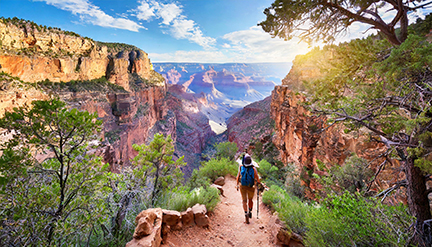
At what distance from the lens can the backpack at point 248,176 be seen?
5.32 metres

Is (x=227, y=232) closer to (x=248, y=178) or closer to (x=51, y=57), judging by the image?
(x=248, y=178)

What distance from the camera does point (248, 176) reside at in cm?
534

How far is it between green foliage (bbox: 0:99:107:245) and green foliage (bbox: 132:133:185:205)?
96.0 inches

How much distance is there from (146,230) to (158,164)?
2957mm

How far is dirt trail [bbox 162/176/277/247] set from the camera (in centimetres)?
424

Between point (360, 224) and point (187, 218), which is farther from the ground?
point (360, 224)

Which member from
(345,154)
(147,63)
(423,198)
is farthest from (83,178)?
(147,63)

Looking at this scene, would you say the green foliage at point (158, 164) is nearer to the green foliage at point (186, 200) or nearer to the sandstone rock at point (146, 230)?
the green foliage at point (186, 200)

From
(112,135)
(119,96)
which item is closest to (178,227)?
(112,135)

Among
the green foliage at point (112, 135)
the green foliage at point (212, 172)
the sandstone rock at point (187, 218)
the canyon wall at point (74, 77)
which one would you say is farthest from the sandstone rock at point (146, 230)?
the green foliage at point (112, 135)

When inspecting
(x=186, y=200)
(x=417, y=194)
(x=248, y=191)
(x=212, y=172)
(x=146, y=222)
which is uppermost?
(x=417, y=194)

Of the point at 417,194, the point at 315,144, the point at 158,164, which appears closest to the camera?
the point at 417,194

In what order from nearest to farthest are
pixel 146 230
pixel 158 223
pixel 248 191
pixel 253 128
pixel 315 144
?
pixel 146 230 → pixel 158 223 → pixel 248 191 → pixel 315 144 → pixel 253 128

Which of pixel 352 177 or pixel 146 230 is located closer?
pixel 146 230
